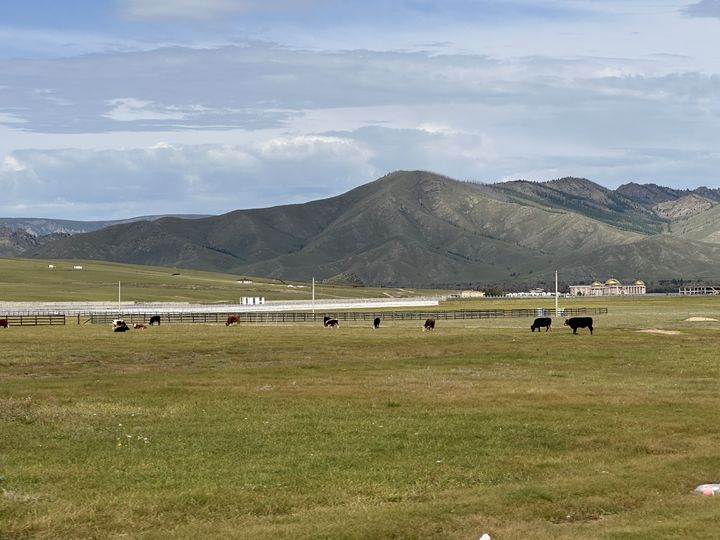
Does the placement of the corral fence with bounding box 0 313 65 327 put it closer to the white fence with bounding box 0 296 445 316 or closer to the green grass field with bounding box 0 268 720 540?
the white fence with bounding box 0 296 445 316

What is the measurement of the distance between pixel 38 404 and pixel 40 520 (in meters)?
15.9

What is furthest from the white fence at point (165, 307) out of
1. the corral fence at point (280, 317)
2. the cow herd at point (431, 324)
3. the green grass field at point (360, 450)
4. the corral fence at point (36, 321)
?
the green grass field at point (360, 450)

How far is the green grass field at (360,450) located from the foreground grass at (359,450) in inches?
2.7

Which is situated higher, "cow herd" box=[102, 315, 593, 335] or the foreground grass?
"cow herd" box=[102, 315, 593, 335]

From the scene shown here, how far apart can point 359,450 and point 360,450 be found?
0.02 metres

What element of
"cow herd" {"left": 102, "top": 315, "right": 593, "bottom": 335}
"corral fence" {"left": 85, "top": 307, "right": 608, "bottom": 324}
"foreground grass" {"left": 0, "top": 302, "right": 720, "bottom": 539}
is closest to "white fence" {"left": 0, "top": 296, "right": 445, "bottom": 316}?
"corral fence" {"left": 85, "top": 307, "right": 608, "bottom": 324}

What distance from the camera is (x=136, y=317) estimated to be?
11375 centimetres

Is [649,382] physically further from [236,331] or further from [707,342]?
[236,331]

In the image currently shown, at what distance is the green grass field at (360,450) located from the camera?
17578 mm

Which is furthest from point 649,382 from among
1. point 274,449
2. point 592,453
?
point 274,449

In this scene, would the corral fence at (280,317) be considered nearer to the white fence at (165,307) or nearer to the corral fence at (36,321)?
the corral fence at (36,321)

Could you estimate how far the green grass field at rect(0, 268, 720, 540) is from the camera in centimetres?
1758

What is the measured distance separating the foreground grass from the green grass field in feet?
0.23

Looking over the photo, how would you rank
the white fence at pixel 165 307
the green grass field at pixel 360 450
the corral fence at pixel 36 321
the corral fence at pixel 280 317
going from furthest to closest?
1. the white fence at pixel 165 307
2. the corral fence at pixel 280 317
3. the corral fence at pixel 36 321
4. the green grass field at pixel 360 450
